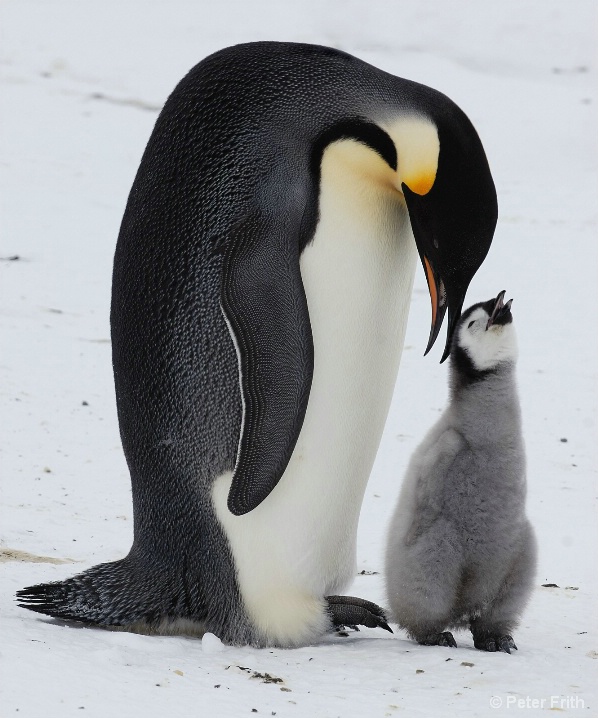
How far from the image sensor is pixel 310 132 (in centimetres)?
207

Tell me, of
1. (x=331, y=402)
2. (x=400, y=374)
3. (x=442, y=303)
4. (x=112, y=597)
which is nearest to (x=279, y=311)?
(x=331, y=402)

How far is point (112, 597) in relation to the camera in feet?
6.86

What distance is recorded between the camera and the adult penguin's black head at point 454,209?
207 cm

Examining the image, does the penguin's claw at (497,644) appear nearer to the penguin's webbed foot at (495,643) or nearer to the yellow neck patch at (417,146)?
the penguin's webbed foot at (495,643)

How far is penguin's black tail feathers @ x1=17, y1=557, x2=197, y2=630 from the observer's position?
6.74 feet

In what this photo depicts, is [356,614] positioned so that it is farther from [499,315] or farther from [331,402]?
[499,315]

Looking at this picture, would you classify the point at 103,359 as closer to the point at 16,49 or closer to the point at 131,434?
the point at 131,434

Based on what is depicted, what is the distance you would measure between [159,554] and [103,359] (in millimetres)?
2156

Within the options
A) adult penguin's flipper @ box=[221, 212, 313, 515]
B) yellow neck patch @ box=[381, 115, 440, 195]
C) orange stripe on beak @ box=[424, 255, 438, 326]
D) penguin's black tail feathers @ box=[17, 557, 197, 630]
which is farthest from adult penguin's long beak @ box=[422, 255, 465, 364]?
penguin's black tail feathers @ box=[17, 557, 197, 630]

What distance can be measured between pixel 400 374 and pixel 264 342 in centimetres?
248

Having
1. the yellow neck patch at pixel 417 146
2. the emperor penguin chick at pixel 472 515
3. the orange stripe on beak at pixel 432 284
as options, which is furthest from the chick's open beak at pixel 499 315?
the yellow neck patch at pixel 417 146

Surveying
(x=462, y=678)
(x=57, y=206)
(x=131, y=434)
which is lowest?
(x=462, y=678)

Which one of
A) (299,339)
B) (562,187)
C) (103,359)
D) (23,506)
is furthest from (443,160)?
(562,187)

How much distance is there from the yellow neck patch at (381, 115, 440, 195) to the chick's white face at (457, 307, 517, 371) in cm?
27
